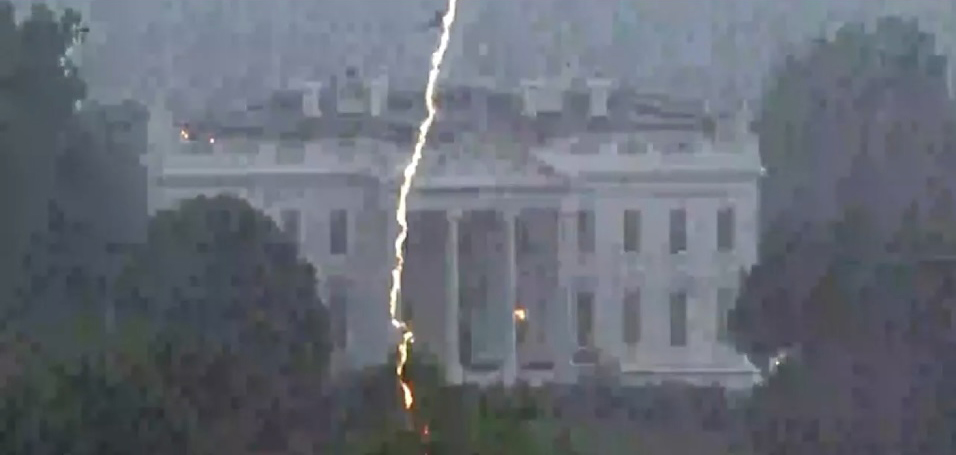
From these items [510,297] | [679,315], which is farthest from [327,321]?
[679,315]

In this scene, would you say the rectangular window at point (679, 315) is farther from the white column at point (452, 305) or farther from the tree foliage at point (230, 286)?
the tree foliage at point (230, 286)

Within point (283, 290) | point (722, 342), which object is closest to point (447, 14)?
point (283, 290)

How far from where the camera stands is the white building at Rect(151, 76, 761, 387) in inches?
61.0

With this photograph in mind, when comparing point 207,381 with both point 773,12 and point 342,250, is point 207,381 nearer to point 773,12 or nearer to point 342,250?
point 342,250

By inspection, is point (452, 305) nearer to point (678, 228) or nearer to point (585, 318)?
point (585, 318)

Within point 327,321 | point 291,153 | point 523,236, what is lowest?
point 327,321

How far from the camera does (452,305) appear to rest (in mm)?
1565

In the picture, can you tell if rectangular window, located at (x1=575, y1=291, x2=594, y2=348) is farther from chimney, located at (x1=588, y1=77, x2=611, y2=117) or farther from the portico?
chimney, located at (x1=588, y1=77, x2=611, y2=117)

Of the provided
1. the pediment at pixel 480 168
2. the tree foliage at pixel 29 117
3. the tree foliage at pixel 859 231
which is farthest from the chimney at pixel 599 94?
the tree foliage at pixel 29 117

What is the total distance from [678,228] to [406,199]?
0.35 m

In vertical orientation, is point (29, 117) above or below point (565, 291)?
above

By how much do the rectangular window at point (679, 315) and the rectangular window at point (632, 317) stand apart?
0.04 meters

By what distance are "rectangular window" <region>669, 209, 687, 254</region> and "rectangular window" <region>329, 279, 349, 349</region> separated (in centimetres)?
42

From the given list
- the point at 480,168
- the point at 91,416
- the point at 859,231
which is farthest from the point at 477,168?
the point at 91,416
